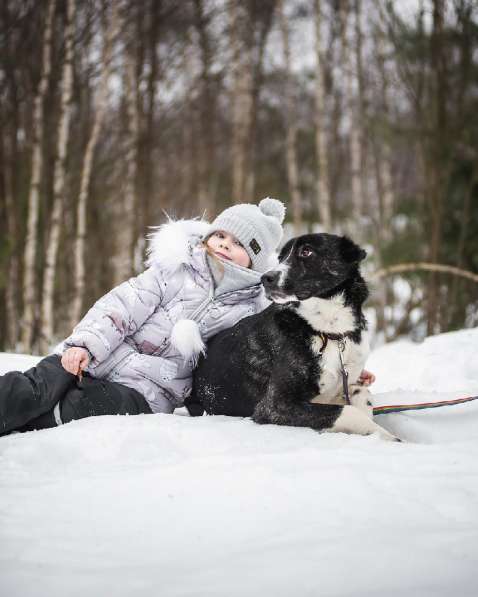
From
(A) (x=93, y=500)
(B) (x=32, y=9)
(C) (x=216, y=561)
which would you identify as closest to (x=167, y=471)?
(A) (x=93, y=500)

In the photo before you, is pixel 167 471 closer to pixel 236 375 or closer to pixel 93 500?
pixel 93 500

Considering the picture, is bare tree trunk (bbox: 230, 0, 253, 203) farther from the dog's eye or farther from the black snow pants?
the black snow pants

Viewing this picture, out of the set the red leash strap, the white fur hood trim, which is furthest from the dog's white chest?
the white fur hood trim

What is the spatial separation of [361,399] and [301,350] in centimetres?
49

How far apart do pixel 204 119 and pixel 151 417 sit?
11114 millimetres

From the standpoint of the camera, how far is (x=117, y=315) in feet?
10.5

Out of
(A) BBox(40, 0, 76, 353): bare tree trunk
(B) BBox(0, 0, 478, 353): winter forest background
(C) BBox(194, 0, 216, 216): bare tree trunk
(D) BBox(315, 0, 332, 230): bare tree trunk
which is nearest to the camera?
(B) BBox(0, 0, 478, 353): winter forest background

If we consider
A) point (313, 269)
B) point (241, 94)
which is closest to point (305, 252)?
point (313, 269)

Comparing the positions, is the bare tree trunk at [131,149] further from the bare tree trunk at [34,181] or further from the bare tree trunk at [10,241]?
the bare tree trunk at [10,241]

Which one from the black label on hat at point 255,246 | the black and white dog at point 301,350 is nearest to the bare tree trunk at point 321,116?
the black label on hat at point 255,246

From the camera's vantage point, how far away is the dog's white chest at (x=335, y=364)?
117 inches

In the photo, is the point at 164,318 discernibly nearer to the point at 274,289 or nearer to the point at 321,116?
the point at 274,289

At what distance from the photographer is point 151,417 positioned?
9.33 feet

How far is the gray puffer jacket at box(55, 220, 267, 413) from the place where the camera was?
10.4ft
